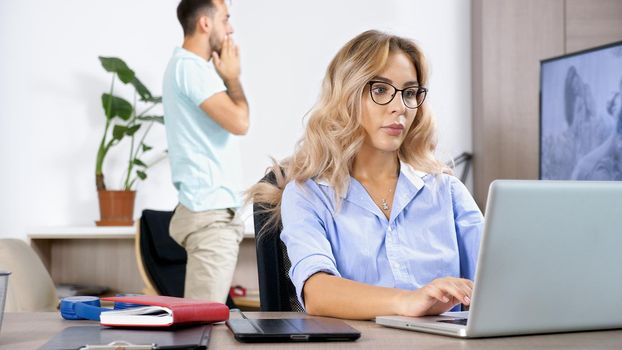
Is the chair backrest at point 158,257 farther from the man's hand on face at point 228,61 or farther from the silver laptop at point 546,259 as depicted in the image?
the silver laptop at point 546,259

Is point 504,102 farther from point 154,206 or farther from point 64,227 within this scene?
point 64,227

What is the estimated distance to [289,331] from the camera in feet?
3.74

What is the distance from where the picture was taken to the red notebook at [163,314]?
1.22 meters

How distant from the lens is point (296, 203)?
1.72m

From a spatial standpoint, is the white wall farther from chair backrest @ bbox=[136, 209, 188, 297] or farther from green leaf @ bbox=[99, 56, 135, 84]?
chair backrest @ bbox=[136, 209, 188, 297]

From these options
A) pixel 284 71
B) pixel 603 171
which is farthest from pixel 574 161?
pixel 284 71

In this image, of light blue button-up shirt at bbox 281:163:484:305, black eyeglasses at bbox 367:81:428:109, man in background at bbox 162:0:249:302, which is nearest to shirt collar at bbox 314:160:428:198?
light blue button-up shirt at bbox 281:163:484:305

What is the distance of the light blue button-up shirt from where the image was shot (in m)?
1.66

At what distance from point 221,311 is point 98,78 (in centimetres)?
337

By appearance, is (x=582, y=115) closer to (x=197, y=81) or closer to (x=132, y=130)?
(x=197, y=81)

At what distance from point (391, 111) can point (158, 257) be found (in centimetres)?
190

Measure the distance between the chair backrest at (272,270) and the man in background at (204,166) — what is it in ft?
3.61

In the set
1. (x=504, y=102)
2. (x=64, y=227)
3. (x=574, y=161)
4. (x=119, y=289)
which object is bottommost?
(x=119, y=289)

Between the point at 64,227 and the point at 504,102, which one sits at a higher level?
the point at 504,102
